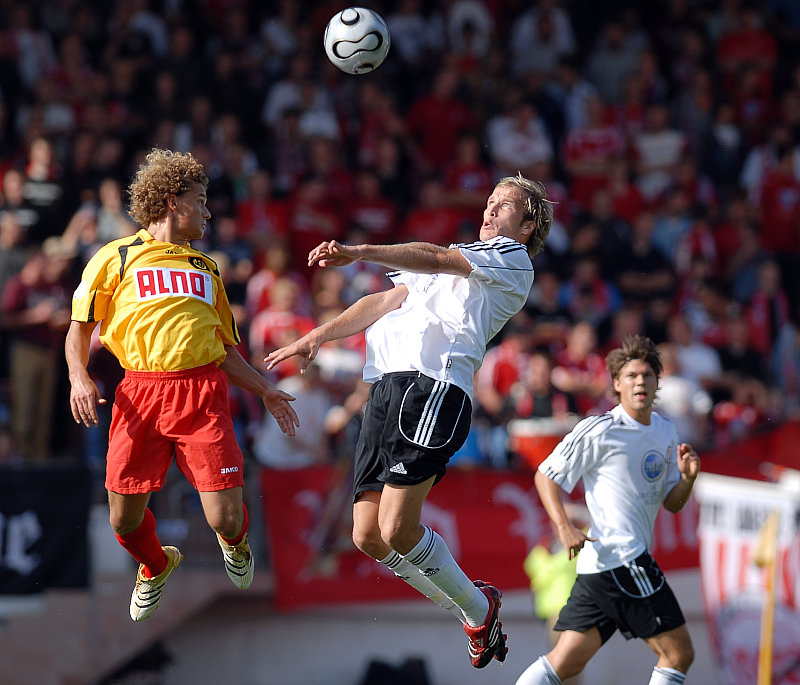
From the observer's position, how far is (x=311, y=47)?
15750 millimetres

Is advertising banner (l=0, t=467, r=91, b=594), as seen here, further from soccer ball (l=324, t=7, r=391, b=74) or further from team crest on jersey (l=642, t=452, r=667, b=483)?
team crest on jersey (l=642, t=452, r=667, b=483)

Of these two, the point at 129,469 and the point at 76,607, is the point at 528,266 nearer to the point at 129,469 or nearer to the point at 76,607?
the point at 129,469

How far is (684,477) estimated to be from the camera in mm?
7555

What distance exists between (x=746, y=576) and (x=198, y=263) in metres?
7.05

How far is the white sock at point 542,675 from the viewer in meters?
7.53

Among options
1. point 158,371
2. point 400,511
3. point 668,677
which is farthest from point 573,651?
point 158,371

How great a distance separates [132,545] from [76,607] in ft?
17.7

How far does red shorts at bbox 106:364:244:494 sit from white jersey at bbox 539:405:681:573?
2.09m

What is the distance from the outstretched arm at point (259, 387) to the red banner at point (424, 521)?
4.71 metres

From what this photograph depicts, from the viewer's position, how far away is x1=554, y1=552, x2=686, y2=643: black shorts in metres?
7.48

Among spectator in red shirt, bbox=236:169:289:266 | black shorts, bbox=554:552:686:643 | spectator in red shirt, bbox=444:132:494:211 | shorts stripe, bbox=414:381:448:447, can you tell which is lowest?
black shorts, bbox=554:552:686:643

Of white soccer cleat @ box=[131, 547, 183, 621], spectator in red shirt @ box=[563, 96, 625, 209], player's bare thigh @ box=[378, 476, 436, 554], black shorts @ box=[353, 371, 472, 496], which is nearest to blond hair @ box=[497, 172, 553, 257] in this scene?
black shorts @ box=[353, 371, 472, 496]

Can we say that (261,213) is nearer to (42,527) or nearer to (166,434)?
(42,527)

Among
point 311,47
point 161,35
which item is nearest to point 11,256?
point 161,35
